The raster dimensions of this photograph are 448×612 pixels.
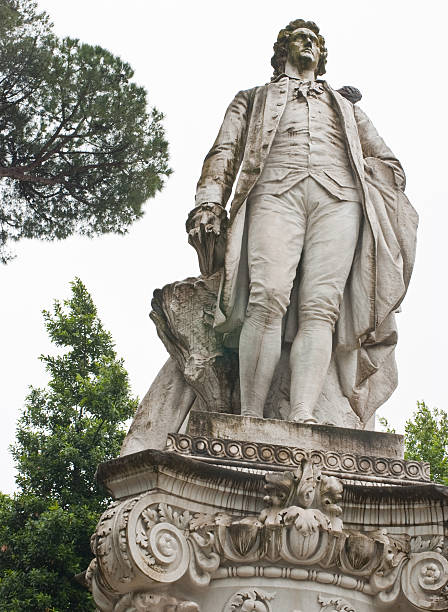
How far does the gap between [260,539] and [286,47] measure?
14.4 feet

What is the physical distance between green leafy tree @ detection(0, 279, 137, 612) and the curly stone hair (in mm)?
9492

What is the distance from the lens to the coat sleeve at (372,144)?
8.02 metres

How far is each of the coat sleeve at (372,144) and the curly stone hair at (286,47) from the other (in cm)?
57

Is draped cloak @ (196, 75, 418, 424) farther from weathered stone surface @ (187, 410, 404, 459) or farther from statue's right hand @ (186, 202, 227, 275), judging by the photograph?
weathered stone surface @ (187, 410, 404, 459)

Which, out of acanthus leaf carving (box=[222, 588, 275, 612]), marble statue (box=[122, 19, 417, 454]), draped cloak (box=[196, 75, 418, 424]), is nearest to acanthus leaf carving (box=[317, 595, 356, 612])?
acanthus leaf carving (box=[222, 588, 275, 612])

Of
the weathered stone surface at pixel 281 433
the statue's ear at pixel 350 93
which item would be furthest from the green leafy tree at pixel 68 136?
the weathered stone surface at pixel 281 433

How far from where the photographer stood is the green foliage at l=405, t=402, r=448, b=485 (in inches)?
764

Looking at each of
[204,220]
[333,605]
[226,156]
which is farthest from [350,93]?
[333,605]

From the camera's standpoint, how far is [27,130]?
15.7 metres

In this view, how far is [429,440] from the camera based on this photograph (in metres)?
21.0

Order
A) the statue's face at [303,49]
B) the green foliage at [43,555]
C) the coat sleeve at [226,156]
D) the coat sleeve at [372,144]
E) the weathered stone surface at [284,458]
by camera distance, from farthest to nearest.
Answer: the green foliage at [43,555] < the statue's face at [303,49] < the coat sleeve at [372,144] < the coat sleeve at [226,156] < the weathered stone surface at [284,458]

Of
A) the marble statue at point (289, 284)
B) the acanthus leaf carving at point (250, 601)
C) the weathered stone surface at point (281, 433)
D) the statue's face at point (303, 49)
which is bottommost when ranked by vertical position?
the acanthus leaf carving at point (250, 601)

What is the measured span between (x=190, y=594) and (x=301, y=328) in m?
2.11

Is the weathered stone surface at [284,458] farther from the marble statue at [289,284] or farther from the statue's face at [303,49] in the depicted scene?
the statue's face at [303,49]
